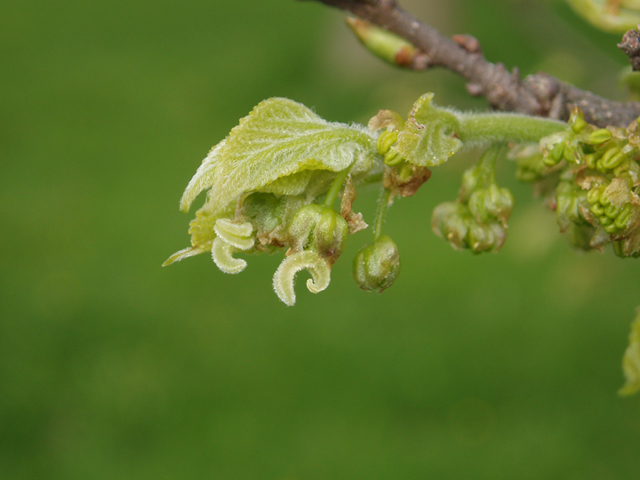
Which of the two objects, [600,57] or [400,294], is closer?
[600,57]

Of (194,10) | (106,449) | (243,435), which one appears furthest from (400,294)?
(194,10)

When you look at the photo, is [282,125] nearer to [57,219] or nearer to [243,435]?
[243,435]

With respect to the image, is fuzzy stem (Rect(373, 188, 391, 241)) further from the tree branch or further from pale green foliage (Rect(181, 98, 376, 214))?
the tree branch

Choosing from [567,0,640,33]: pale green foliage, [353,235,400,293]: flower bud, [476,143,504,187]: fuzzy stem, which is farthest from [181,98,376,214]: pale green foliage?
[567,0,640,33]: pale green foliage

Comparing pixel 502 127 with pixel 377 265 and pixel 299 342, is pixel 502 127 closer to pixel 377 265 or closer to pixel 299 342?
pixel 377 265

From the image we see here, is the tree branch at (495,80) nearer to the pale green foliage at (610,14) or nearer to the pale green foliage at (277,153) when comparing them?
the pale green foliage at (610,14)

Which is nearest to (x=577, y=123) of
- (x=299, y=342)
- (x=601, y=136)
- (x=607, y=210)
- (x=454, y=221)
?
(x=601, y=136)

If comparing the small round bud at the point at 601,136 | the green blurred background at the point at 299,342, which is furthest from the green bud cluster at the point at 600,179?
the green blurred background at the point at 299,342
